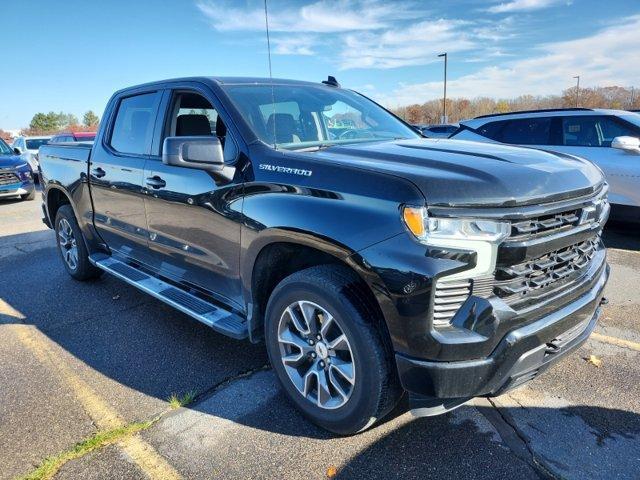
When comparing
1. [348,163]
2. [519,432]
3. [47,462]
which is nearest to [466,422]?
[519,432]

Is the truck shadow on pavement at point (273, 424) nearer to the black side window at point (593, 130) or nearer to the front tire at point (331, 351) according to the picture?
the front tire at point (331, 351)

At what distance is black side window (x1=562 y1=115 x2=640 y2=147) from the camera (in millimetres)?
6648

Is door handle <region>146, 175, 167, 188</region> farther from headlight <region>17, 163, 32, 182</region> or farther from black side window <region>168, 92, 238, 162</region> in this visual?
headlight <region>17, 163, 32, 182</region>

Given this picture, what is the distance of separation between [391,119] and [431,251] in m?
2.33

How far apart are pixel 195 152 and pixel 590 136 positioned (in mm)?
6130

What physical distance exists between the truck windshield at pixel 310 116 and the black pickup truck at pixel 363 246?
0.06ft

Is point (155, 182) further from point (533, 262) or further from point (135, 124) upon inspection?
point (533, 262)

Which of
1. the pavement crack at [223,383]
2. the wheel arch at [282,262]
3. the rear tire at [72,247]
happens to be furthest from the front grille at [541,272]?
the rear tire at [72,247]

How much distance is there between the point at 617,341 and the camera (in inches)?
145

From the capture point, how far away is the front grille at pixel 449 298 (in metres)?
2.06

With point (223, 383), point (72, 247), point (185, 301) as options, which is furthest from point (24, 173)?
point (223, 383)

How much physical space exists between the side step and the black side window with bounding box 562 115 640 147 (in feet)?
19.5

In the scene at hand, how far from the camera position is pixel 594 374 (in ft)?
Answer: 10.5

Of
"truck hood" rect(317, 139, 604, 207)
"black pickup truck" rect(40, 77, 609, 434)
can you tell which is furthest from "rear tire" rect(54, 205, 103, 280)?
"truck hood" rect(317, 139, 604, 207)
